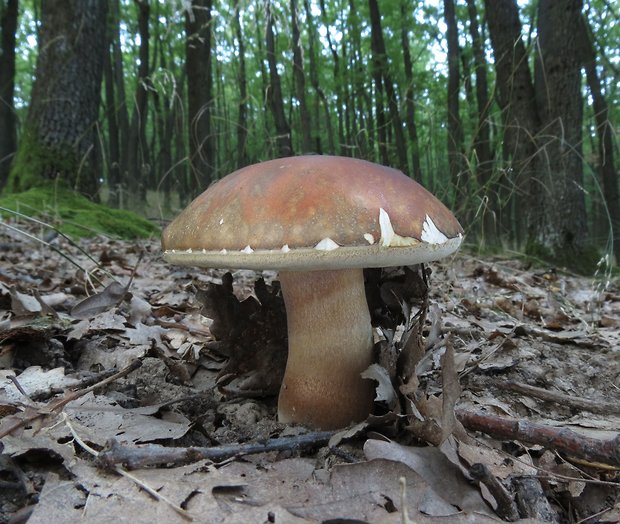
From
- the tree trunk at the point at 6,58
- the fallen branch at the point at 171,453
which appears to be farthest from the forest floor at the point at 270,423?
the tree trunk at the point at 6,58

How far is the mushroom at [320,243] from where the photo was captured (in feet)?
4.25

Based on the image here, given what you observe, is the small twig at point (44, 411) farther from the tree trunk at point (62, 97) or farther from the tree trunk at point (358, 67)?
the tree trunk at point (358, 67)

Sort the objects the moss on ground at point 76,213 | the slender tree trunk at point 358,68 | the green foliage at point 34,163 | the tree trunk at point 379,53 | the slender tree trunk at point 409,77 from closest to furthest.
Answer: the moss on ground at point 76,213
the green foliage at point 34,163
the tree trunk at point 379,53
the slender tree trunk at point 409,77
the slender tree trunk at point 358,68

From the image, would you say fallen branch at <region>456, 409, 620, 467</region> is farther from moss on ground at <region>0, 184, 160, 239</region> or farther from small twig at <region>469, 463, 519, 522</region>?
moss on ground at <region>0, 184, 160, 239</region>

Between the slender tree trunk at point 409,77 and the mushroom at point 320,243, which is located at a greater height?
the slender tree trunk at point 409,77

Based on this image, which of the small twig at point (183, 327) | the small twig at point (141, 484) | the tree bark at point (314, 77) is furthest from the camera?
the tree bark at point (314, 77)

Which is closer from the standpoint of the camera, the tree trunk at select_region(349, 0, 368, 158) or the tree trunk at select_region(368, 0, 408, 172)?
the tree trunk at select_region(368, 0, 408, 172)

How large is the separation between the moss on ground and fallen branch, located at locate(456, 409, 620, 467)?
4.49 m

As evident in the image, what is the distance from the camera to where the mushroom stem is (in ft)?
5.61

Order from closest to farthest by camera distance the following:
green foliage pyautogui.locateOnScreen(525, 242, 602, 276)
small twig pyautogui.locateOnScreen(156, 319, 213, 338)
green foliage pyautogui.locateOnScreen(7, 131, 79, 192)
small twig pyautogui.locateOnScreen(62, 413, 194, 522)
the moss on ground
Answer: small twig pyautogui.locateOnScreen(62, 413, 194, 522) → small twig pyautogui.locateOnScreen(156, 319, 213, 338) → the moss on ground → green foliage pyautogui.locateOnScreen(7, 131, 79, 192) → green foliage pyautogui.locateOnScreen(525, 242, 602, 276)

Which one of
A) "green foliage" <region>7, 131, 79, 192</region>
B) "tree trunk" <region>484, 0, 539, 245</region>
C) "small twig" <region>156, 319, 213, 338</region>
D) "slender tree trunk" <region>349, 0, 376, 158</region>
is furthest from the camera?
"slender tree trunk" <region>349, 0, 376, 158</region>

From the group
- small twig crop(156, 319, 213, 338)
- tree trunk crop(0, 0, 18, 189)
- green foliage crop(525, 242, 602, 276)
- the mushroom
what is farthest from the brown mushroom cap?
tree trunk crop(0, 0, 18, 189)

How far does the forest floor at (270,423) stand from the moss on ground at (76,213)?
2455 millimetres

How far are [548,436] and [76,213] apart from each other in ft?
17.8
